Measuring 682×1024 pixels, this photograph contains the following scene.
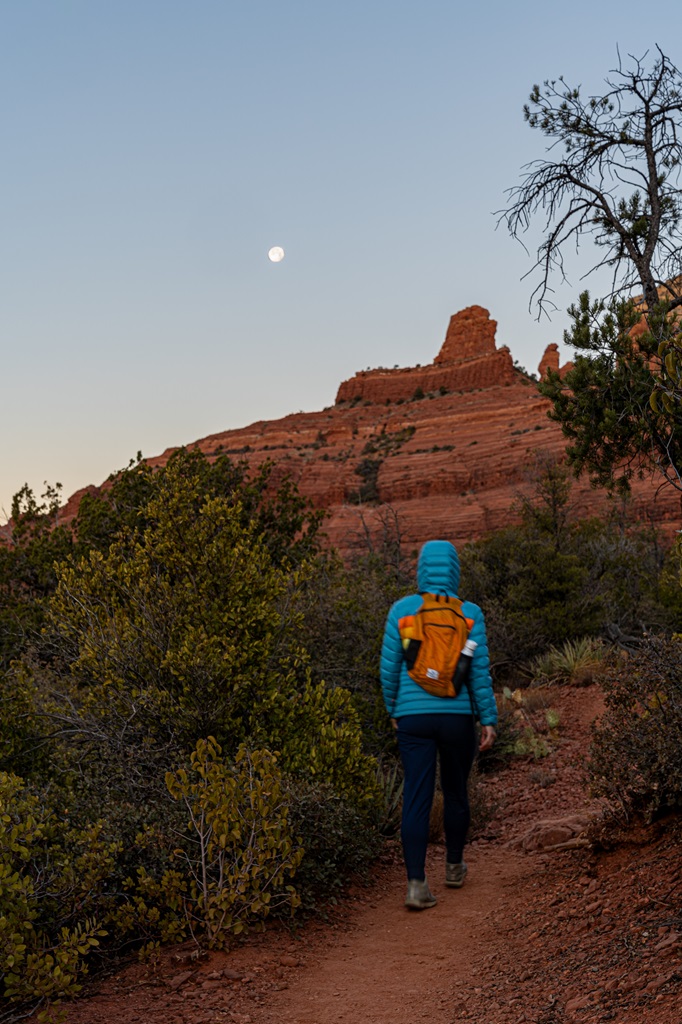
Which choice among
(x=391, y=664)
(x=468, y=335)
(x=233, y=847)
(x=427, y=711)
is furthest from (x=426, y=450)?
(x=233, y=847)

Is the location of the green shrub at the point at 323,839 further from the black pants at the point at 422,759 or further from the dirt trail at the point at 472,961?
the black pants at the point at 422,759

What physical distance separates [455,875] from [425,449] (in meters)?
58.1

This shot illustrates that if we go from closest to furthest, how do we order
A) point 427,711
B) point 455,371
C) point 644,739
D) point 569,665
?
point 644,739 → point 427,711 → point 569,665 → point 455,371

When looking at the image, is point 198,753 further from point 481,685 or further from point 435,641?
point 481,685

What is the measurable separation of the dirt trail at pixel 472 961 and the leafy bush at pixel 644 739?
0.19 m

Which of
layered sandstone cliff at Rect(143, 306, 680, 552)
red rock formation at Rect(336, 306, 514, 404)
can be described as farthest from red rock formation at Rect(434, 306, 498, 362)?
layered sandstone cliff at Rect(143, 306, 680, 552)

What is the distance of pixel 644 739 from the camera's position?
433 centimetres

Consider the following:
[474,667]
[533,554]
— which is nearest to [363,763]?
[474,667]

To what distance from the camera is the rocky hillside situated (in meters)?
47.8

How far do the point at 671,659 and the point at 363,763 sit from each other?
192 centimetres

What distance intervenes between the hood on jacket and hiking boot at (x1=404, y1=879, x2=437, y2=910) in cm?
160

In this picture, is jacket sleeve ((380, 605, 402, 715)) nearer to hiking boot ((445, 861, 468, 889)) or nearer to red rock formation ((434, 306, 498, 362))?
hiking boot ((445, 861, 468, 889))

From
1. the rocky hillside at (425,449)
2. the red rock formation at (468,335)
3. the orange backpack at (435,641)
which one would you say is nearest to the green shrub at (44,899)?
the orange backpack at (435,641)

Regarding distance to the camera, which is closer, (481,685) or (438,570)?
(481,685)
